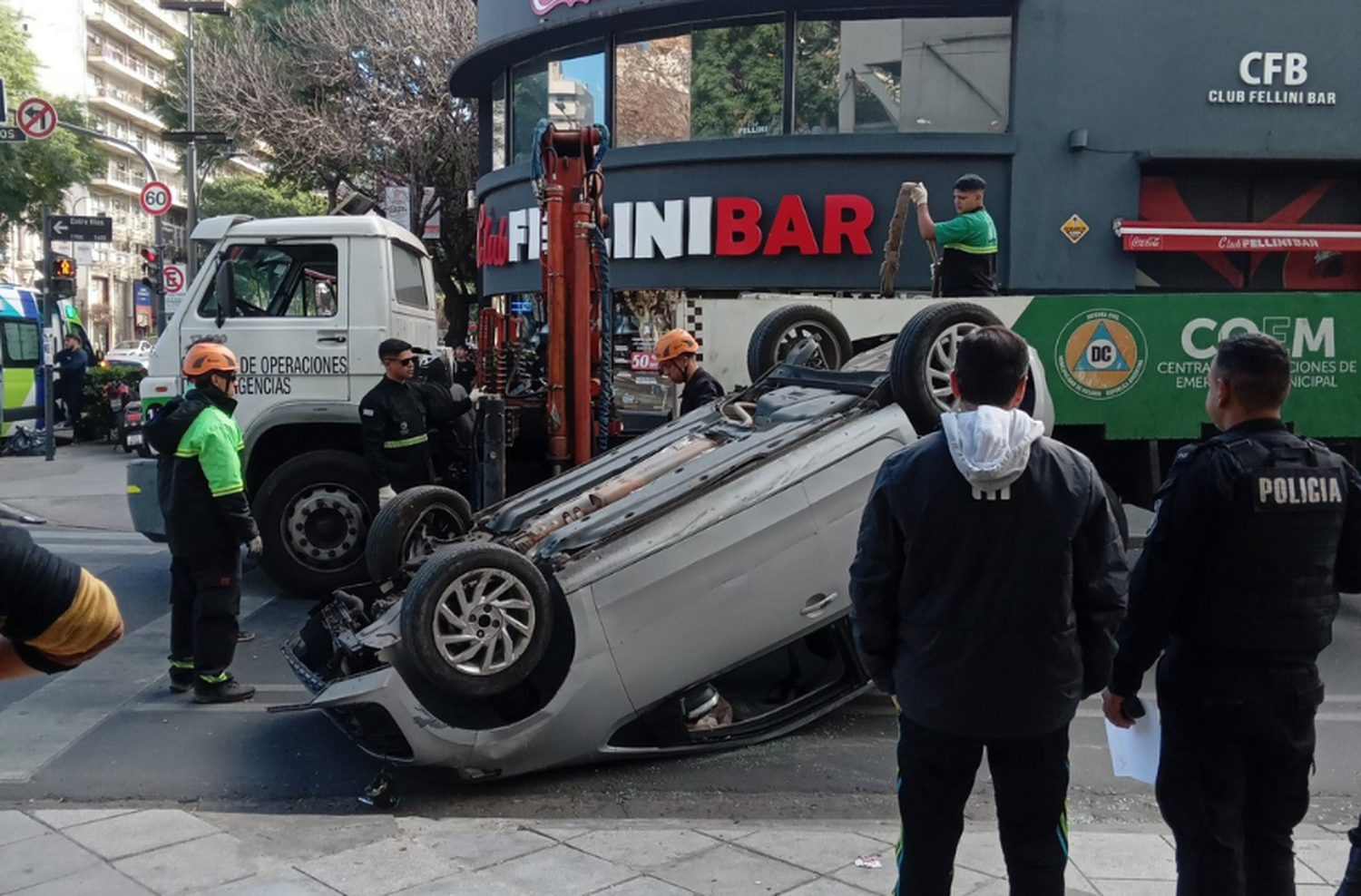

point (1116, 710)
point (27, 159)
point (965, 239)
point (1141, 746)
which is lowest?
point (1141, 746)

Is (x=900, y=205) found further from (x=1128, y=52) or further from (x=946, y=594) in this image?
(x=1128, y=52)

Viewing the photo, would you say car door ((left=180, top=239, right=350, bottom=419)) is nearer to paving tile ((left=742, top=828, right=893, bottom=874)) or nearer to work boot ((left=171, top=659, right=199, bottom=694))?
work boot ((left=171, top=659, right=199, bottom=694))

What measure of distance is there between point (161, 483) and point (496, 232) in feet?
43.5

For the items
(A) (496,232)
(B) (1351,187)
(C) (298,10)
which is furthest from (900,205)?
(C) (298,10)

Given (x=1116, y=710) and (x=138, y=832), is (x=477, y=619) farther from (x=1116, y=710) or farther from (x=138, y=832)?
(x=1116, y=710)

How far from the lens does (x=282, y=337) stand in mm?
8656

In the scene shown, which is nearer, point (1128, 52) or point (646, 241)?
point (1128, 52)

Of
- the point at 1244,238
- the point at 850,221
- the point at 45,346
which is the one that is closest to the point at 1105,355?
the point at 850,221

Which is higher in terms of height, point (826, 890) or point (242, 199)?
point (242, 199)

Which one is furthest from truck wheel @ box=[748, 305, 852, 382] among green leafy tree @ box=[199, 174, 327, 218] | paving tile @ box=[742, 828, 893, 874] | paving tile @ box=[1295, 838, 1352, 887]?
green leafy tree @ box=[199, 174, 327, 218]

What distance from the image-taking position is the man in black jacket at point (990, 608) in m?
2.91

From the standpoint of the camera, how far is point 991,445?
112 inches

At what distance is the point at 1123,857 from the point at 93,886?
3452 mm

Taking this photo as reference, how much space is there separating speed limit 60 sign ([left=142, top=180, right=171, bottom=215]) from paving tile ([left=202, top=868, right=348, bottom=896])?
20.3m
